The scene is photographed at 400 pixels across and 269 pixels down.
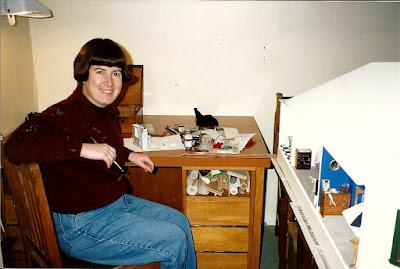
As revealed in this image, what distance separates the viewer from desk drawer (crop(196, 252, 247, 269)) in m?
1.96

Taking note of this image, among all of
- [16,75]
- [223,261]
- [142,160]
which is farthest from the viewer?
[16,75]

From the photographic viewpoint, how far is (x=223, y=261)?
6.45 feet

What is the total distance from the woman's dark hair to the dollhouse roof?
0.81 metres

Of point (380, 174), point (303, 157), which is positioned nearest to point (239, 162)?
point (303, 157)

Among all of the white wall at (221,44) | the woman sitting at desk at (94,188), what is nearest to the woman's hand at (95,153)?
the woman sitting at desk at (94,188)

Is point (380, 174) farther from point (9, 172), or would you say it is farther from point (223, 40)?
point (223, 40)

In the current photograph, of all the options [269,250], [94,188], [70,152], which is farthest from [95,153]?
[269,250]

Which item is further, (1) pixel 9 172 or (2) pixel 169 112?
(2) pixel 169 112

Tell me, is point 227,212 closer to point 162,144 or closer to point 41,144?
point 162,144

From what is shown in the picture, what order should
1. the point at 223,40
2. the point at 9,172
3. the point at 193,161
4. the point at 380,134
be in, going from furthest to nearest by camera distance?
the point at 223,40, the point at 193,161, the point at 9,172, the point at 380,134

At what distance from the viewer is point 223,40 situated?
7.69ft

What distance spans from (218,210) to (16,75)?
1504 mm

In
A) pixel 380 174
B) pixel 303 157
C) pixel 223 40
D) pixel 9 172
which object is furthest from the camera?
pixel 223 40

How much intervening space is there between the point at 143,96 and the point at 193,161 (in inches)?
34.1
